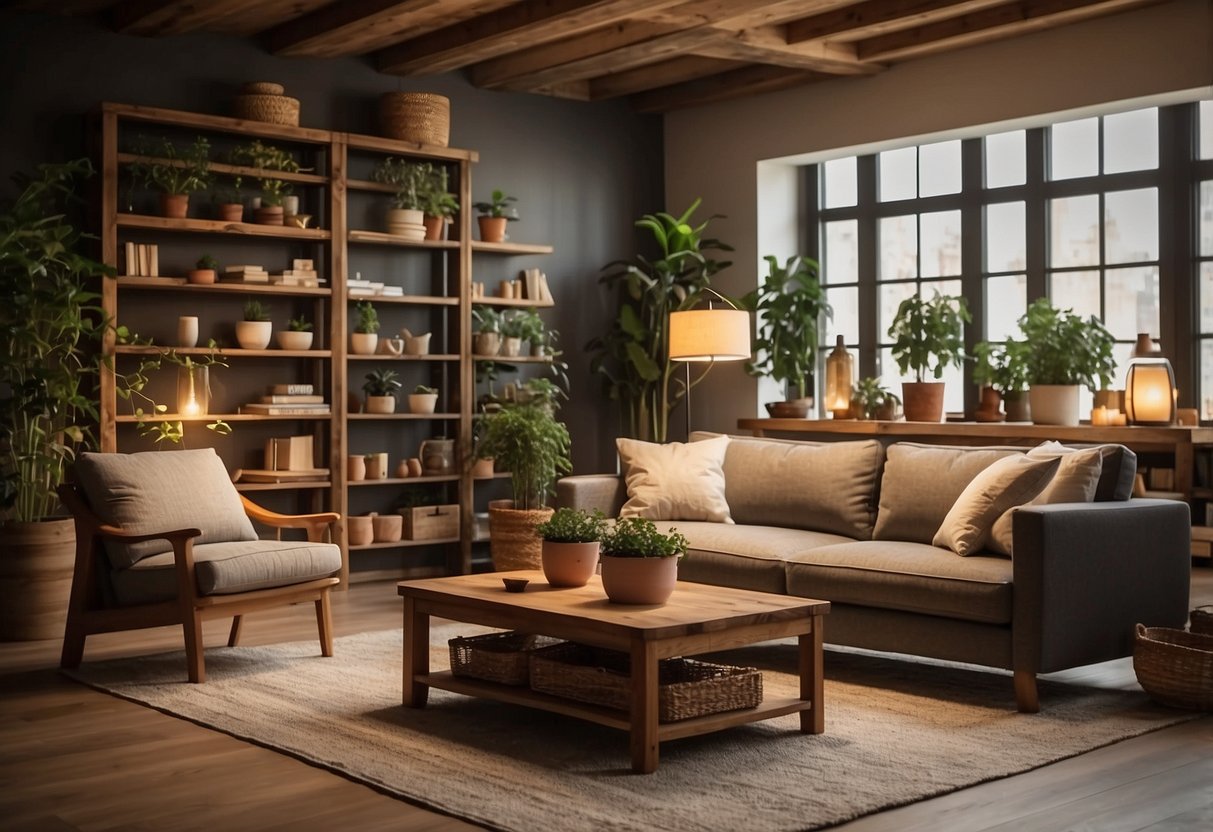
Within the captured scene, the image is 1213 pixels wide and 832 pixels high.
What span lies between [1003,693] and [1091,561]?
0.54m

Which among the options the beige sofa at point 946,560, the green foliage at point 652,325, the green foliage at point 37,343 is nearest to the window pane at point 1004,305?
the green foliage at point 652,325

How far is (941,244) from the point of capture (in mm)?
8031

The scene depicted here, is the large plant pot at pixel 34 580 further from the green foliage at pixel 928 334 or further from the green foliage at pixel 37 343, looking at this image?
the green foliage at pixel 928 334

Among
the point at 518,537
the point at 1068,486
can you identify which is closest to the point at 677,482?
the point at 518,537

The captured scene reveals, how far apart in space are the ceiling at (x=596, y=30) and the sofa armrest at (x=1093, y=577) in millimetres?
2850

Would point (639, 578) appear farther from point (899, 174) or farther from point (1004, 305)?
point (899, 174)

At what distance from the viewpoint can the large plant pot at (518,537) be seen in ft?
23.5

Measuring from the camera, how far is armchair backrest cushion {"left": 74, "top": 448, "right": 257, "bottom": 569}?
5113 millimetres

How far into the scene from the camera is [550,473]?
7.46 meters

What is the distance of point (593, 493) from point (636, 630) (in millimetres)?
2419

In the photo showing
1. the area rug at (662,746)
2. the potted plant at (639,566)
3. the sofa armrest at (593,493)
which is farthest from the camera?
the sofa armrest at (593,493)

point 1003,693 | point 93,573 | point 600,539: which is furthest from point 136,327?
point 1003,693

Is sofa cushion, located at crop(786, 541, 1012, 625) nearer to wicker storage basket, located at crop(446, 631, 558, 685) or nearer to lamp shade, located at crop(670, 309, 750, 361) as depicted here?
wicker storage basket, located at crop(446, 631, 558, 685)

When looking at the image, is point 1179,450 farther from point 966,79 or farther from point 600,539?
point 600,539
